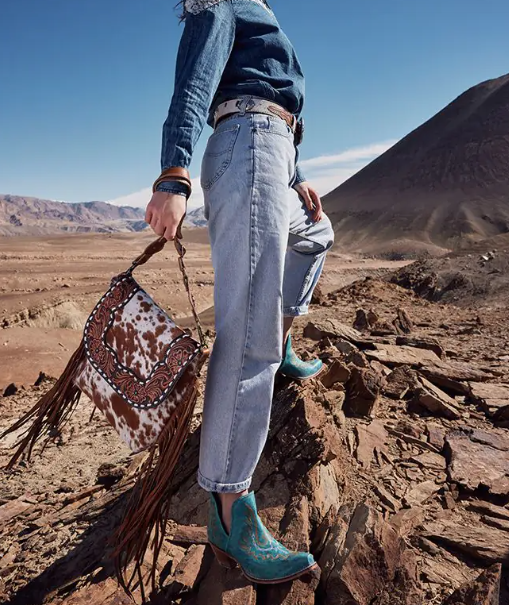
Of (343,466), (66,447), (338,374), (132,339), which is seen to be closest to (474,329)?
(338,374)

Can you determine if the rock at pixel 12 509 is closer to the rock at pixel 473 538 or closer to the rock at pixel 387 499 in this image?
the rock at pixel 387 499

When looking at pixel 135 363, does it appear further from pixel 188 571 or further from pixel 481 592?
pixel 481 592

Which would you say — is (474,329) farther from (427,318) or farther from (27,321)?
(27,321)

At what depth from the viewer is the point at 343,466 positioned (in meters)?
2.16

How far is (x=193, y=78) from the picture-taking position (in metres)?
1.46

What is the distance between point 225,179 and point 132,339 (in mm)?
590

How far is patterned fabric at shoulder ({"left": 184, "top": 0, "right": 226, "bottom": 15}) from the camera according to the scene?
1503 mm

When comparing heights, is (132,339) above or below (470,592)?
above

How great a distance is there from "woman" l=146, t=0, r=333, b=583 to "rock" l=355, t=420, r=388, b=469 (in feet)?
2.91

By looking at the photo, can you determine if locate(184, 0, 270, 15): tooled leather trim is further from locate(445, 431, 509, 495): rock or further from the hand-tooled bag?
locate(445, 431, 509, 495): rock

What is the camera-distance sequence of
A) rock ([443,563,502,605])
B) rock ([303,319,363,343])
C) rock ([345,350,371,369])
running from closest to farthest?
rock ([443,563,502,605]) < rock ([345,350,371,369]) < rock ([303,319,363,343])

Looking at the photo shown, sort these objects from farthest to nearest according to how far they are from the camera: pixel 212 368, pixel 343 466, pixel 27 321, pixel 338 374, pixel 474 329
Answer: pixel 27 321 < pixel 474 329 < pixel 338 374 < pixel 343 466 < pixel 212 368

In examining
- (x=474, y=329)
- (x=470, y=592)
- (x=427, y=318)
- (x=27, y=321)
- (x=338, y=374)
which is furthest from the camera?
(x=27, y=321)

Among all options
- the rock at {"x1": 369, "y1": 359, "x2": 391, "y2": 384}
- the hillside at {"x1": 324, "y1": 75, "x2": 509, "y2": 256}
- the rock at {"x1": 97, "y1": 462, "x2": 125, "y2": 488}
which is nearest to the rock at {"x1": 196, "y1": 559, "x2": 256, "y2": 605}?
the rock at {"x1": 97, "y1": 462, "x2": 125, "y2": 488}
